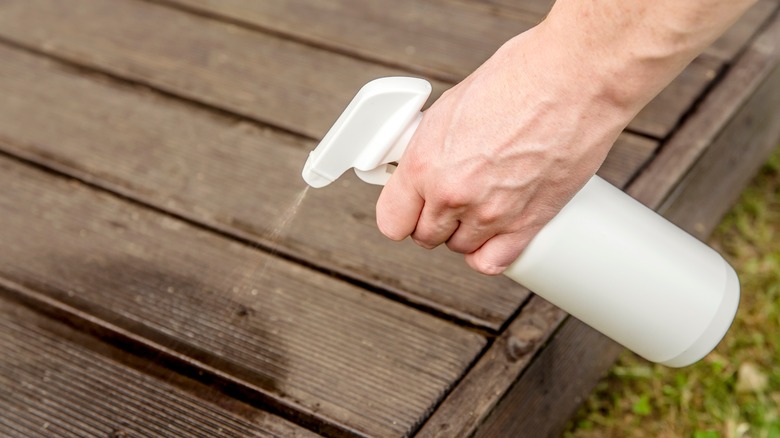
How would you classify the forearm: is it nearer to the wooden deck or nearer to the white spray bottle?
the white spray bottle

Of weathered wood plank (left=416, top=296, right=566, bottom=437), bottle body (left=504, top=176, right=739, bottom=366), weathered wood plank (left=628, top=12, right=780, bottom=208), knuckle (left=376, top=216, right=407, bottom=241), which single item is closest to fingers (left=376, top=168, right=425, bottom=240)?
knuckle (left=376, top=216, right=407, bottom=241)

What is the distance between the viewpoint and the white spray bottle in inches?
34.0

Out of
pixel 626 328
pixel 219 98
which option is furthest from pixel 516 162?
pixel 219 98

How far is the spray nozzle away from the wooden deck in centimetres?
32

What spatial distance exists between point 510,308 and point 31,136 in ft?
2.73

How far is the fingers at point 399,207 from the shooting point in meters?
0.87

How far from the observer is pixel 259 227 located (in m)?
1.30

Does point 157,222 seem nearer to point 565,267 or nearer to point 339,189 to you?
point 339,189

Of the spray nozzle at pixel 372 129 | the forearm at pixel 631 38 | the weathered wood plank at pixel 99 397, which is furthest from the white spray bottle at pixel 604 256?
the weathered wood plank at pixel 99 397

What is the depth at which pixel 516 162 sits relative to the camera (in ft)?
2.64

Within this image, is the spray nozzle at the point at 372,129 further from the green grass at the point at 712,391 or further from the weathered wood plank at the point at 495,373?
the green grass at the point at 712,391

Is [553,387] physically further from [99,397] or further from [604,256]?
[99,397]

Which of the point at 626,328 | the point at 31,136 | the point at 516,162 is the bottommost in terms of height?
the point at 31,136

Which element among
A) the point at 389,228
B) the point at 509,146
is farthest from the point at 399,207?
the point at 509,146
